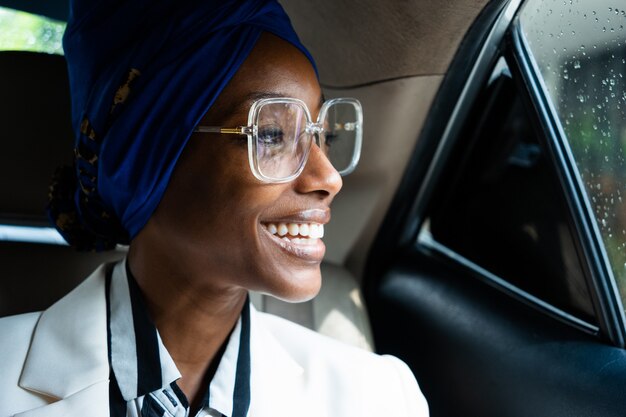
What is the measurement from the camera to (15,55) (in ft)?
6.24

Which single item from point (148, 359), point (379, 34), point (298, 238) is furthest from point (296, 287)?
point (379, 34)

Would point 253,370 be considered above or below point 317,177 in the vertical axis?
below

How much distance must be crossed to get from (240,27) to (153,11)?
0.58ft

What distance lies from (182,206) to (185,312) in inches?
9.3

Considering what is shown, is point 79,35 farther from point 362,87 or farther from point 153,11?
point 362,87

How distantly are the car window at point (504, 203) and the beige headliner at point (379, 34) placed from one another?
0.19 meters

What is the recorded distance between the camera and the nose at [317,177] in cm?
158

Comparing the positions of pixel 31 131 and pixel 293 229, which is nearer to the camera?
pixel 293 229

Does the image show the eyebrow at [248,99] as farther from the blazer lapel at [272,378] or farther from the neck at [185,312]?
the blazer lapel at [272,378]

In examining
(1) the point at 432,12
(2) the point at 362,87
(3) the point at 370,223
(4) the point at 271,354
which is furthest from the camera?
(3) the point at 370,223

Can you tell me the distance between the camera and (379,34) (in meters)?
1.99

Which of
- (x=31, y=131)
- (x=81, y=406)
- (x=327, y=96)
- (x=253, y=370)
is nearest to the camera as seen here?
(x=81, y=406)

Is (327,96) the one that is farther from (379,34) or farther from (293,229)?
(293,229)

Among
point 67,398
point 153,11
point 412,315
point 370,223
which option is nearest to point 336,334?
point 412,315
